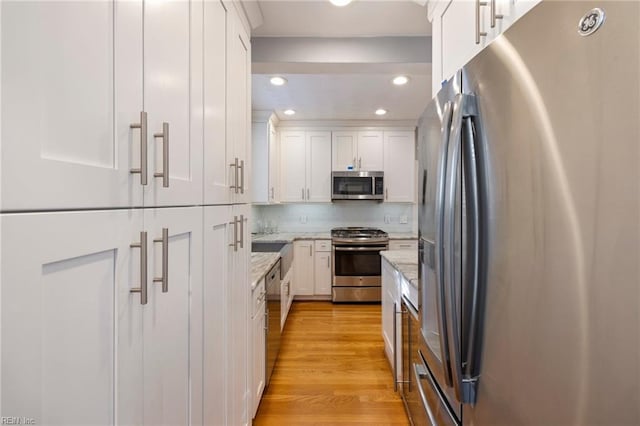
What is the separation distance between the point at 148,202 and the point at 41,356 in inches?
13.9

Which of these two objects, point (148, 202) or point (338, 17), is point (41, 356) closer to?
point (148, 202)

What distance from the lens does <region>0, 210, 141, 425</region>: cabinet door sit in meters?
0.41

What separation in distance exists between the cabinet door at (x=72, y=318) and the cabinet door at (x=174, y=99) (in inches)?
6.4

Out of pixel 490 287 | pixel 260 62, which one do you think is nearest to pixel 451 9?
pixel 490 287

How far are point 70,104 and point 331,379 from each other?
2479mm

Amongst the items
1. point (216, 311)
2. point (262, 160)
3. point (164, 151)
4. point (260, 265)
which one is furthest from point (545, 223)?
point (262, 160)

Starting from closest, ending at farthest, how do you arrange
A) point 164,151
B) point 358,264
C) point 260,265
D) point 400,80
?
1. point 164,151
2. point 260,265
3. point 400,80
4. point 358,264

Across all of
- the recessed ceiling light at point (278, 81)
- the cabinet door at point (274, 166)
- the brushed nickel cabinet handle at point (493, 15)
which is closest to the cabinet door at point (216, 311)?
the brushed nickel cabinet handle at point (493, 15)

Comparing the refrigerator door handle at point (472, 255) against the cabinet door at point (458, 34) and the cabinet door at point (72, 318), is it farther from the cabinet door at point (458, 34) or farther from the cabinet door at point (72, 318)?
the cabinet door at point (72, 318)

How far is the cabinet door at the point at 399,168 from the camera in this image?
15.1ft

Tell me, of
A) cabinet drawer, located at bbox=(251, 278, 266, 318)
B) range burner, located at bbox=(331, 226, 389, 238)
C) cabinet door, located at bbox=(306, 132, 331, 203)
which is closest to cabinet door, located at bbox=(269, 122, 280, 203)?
cabinet door, located at bbox=(306, 132, 331, 203)

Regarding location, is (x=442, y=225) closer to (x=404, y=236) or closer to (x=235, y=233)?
(x=235, y=233)

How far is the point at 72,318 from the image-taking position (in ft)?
1.65

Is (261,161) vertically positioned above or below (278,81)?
below
